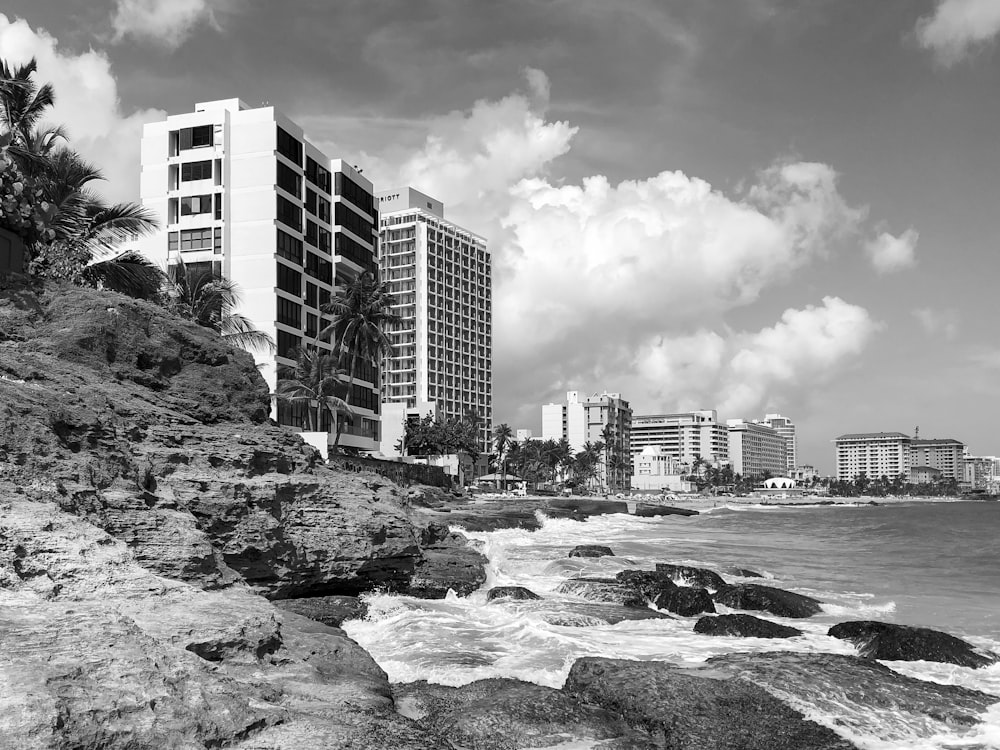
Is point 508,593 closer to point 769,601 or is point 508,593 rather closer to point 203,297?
point 769,601

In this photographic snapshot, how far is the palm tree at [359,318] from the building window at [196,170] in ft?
44.7

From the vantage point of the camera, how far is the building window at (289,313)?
61025 mm

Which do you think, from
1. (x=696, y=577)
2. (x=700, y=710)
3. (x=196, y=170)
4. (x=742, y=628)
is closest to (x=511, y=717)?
(x=700, y=710)

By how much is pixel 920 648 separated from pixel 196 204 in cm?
6086

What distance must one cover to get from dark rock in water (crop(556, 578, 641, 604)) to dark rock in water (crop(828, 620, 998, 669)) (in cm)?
571

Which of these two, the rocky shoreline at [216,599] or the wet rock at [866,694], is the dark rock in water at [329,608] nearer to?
the rocky shoreline at [216,599]

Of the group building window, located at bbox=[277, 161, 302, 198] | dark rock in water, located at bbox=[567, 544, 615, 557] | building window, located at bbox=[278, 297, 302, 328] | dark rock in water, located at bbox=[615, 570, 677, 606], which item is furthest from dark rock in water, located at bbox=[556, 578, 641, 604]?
building window, located at bbox=[277, 161, 302, 198]

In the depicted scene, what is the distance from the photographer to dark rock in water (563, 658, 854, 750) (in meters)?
8.35

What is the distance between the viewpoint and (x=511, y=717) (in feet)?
26.2

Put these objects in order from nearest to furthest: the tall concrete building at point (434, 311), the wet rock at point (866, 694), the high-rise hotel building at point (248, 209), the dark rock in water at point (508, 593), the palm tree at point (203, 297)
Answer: the wet rock at point (866, 694) < the dark rock in water at point (508, 593) < the palm tree at point (203, 297) < the high-rise hotel building at point (248, 209) < the tall concrete building at point (434, 311)

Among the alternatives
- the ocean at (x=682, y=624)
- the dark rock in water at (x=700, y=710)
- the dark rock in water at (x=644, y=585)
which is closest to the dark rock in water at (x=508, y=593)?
the ocean at (x=682, y=624)

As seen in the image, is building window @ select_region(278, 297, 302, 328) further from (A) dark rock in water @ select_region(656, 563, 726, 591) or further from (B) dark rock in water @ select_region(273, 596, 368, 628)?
(B) dark rock in water @ select_region(273, 596, 368, 628)

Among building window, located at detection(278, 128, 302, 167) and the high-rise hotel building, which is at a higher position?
building window, located at detection(278, 128, 302, 167)

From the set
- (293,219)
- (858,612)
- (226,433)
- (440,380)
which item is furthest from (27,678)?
(440,380)
